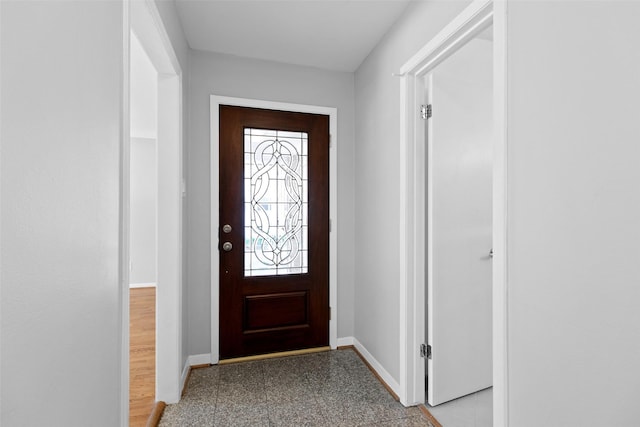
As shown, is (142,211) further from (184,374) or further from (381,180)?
(381,180)

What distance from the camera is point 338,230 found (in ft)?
9.41

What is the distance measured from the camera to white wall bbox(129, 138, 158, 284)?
5.22 metres

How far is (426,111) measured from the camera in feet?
6.44

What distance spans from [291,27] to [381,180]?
124cm

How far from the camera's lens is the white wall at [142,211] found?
17.1ft

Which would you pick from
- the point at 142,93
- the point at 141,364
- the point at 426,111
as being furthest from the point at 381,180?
the point at 142,93
